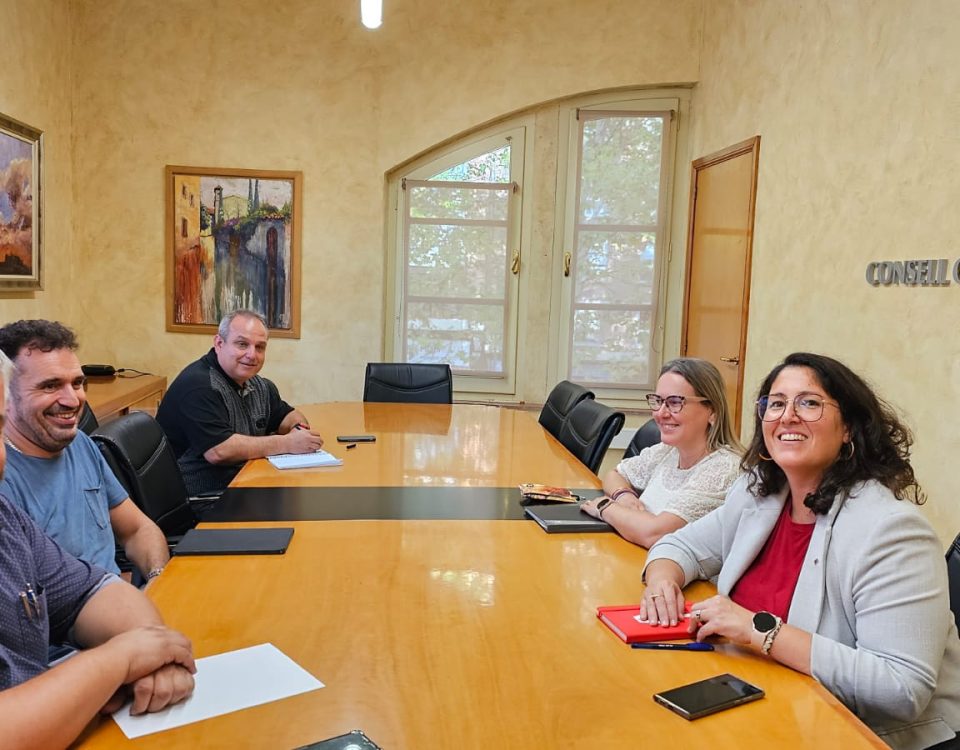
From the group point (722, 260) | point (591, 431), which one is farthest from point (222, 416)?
point (722, 260)

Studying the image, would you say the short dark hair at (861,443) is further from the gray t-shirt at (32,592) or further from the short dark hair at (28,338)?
the short dark hair at (28,338)

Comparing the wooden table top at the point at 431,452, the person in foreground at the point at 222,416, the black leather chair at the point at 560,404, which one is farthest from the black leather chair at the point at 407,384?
the person in foreground at the point at 222,416

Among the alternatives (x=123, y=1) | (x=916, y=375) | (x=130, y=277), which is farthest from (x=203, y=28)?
(x=916, y=375)

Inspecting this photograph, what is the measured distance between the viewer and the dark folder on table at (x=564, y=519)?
2.24 metres

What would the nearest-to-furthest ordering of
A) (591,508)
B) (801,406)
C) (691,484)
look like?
(801,406) → (691,484) → (591,508)

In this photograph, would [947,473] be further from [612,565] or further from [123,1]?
[123,1]

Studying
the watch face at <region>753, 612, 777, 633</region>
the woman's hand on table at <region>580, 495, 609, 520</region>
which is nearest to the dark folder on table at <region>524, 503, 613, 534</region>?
the woman's hand on table at <region>580, 495, 609, 520</region>

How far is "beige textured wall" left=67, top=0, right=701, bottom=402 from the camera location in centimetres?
539

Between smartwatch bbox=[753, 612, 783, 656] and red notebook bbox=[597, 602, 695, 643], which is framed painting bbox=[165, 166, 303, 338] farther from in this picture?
smartwatch bbox=[753, 612, 783, 656]

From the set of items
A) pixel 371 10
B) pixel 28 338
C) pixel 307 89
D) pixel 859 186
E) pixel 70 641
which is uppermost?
pixel 307 89

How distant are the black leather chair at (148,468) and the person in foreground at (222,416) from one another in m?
0.34

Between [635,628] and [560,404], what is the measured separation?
2566 millimetres

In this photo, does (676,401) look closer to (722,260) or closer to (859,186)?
(859,186)

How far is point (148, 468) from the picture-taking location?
2.63 metres
